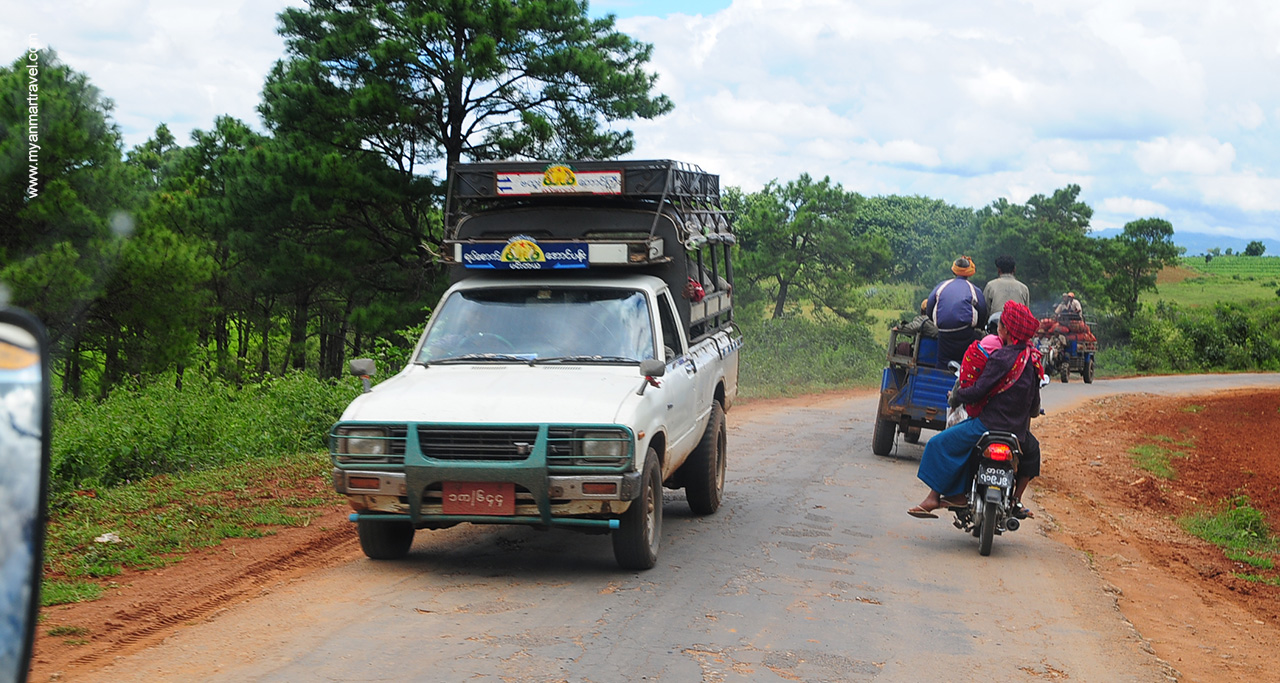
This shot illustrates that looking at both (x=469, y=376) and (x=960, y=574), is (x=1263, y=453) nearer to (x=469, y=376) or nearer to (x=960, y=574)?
(x=960, y=574)

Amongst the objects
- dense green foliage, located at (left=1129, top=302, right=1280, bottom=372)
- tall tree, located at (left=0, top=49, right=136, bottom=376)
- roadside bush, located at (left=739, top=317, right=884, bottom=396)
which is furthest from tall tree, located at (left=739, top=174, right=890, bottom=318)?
tall tree, located at (left=0, top=49, right=136, bottom=376)

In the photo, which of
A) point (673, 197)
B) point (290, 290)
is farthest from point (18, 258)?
point (673, 197)

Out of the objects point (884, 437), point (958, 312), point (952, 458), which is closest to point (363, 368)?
point (952, 458)

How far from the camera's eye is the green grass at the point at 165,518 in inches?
280

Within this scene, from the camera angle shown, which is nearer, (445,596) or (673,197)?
(445,596)

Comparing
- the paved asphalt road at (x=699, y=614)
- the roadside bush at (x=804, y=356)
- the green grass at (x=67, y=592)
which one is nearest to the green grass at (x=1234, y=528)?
the paved asphalt road at (x=699, y=614)

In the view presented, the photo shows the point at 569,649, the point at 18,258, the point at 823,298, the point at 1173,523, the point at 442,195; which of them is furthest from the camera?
the point at 823,298

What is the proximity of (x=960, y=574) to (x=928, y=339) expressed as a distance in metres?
5.56

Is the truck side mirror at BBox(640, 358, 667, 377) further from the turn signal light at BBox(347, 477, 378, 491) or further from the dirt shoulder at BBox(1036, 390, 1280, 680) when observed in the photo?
the dirt shoulder at BBox(1036, 390, 1280, 680)

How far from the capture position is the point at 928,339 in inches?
504

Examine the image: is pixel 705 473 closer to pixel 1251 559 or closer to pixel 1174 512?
pixel 1251 559

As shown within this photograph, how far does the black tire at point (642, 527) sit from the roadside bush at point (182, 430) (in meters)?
5.59

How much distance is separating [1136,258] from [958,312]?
39787 millimetres

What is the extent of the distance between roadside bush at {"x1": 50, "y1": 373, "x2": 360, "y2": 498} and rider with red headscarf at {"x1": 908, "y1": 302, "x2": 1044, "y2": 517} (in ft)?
24.0
